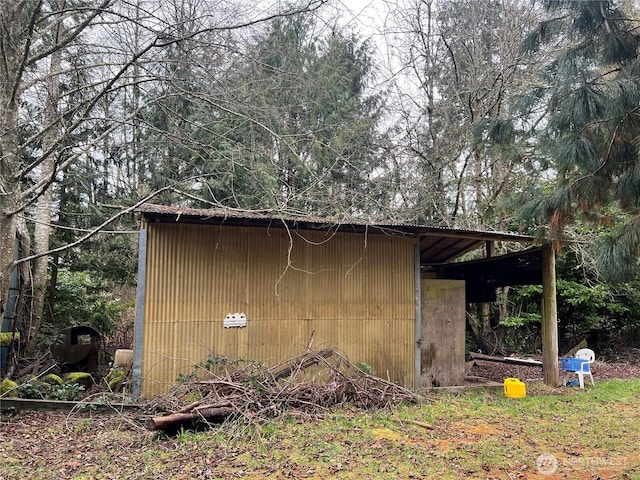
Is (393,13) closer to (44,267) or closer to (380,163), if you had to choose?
(380,163)

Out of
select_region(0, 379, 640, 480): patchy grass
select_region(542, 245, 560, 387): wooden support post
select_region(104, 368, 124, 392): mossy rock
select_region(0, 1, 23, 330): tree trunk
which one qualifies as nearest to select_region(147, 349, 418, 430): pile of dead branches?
select_region(0, 379, 640, 480): patchy grass

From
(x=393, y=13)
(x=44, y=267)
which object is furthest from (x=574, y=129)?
(x=44, y=267)

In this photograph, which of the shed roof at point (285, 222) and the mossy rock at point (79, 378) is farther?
the mossy rock at point (79, 378)

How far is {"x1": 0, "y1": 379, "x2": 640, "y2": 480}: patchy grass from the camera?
4.04m

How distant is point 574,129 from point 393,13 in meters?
7.49

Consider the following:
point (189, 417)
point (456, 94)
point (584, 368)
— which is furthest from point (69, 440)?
point (456, 94)

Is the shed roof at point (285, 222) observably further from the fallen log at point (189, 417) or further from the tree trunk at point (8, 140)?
the fallen log at point (189, 417)

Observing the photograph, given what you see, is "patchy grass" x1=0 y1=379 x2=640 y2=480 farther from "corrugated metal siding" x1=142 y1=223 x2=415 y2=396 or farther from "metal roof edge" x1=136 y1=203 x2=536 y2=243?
"metal roof edge" x1=136 y1=203 x2=536 y2=243

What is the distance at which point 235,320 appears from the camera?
6.48m

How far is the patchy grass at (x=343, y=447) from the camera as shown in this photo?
4039 millimetres

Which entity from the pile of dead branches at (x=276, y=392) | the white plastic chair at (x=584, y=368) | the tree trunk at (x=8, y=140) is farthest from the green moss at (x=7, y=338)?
the white plastic chair at (x=584, y=368)

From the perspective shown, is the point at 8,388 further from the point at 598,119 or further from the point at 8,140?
the point at 598,119

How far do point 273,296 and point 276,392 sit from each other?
5.00ft

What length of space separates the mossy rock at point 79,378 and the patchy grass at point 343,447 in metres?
1.30
